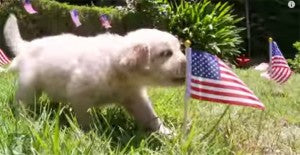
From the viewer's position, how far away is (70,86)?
4.51 m

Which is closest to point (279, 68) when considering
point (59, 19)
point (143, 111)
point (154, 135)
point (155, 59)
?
point (143, 111)

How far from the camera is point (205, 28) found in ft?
46.1

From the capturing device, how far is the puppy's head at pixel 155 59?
4.45 meters

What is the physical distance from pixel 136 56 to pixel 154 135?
1.92 ft

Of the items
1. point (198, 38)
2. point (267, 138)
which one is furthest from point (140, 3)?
point (267, 138)

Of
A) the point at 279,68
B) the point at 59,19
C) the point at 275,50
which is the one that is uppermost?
the point at 59,19

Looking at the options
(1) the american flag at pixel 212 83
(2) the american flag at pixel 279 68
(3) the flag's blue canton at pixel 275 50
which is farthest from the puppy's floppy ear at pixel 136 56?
(3) the flag's blue canton at pixel 275 50

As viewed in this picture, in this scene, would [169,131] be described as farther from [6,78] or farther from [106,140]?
[6,78]

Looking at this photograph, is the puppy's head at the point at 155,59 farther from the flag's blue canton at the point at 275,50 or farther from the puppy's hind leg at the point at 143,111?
the flag's blue canton at the point at 275,50

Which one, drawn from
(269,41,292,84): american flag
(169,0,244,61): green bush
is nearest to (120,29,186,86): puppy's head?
(269,41,292,84): american flag

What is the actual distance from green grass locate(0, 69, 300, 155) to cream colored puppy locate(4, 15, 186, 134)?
173mm

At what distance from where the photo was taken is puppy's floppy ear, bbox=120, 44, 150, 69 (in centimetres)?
444

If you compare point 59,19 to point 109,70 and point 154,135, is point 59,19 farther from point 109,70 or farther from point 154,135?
point 154,135

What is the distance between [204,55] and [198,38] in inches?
380
